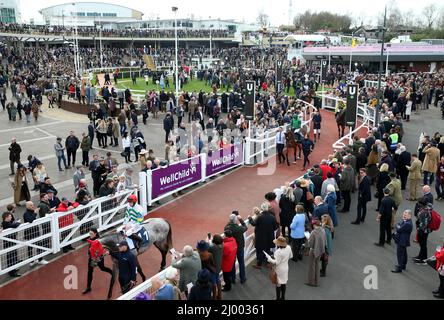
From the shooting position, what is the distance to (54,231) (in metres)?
10.4

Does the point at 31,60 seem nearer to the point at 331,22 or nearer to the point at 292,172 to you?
the point at 292,172

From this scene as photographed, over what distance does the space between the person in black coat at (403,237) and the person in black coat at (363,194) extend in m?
2.45

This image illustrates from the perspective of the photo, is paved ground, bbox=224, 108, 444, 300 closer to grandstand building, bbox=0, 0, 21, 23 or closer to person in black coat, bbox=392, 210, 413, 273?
person in black coat, bbox=392, 210, 413, 273

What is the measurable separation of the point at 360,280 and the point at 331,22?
433 ft

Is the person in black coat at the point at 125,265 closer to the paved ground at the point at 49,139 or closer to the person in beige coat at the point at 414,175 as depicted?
the paved ground at the point at 49,139

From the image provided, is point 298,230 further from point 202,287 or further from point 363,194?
point 202,287

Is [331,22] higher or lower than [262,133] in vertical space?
higher

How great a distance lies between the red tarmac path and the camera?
29.9 ft

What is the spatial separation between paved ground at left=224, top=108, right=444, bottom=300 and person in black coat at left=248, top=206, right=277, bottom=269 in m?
0.70

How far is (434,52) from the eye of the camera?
52.1m

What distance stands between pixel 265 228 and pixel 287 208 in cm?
138

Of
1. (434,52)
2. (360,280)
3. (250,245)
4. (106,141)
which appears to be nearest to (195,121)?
(106,141)

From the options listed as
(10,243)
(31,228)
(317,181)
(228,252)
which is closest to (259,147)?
(317,181)
